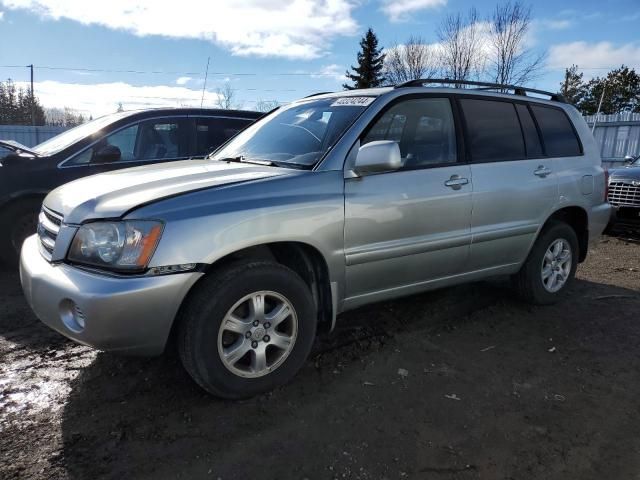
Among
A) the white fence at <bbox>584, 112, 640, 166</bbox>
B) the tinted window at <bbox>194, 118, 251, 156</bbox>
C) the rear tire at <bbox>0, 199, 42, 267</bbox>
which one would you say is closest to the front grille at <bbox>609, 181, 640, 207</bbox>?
the tinted window at <bbox>194, 118, 251, 156</bbox>

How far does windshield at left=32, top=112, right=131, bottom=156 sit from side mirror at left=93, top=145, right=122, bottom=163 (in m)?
0.26

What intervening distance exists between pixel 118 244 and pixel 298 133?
1.58 metres

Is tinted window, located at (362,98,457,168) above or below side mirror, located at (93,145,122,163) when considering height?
above

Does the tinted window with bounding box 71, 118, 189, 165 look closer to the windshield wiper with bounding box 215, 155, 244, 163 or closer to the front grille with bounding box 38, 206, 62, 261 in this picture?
the windshield wiper with bounding box 215, 155, 244, 163

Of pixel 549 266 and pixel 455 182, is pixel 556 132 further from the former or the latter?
pixel 455 182

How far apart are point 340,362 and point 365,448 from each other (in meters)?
0.92

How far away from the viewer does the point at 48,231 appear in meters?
2.91

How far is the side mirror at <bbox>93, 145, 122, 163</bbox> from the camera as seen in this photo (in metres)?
5.19

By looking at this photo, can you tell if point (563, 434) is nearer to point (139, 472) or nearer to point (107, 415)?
point (139, 472)

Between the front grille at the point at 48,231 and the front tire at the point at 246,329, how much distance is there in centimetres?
87

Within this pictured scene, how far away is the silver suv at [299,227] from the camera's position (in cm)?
247

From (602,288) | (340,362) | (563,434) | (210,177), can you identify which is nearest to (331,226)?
(210,177)

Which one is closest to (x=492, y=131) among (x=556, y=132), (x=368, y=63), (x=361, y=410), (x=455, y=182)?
(x=455, y=182)

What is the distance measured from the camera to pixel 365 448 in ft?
7.91
